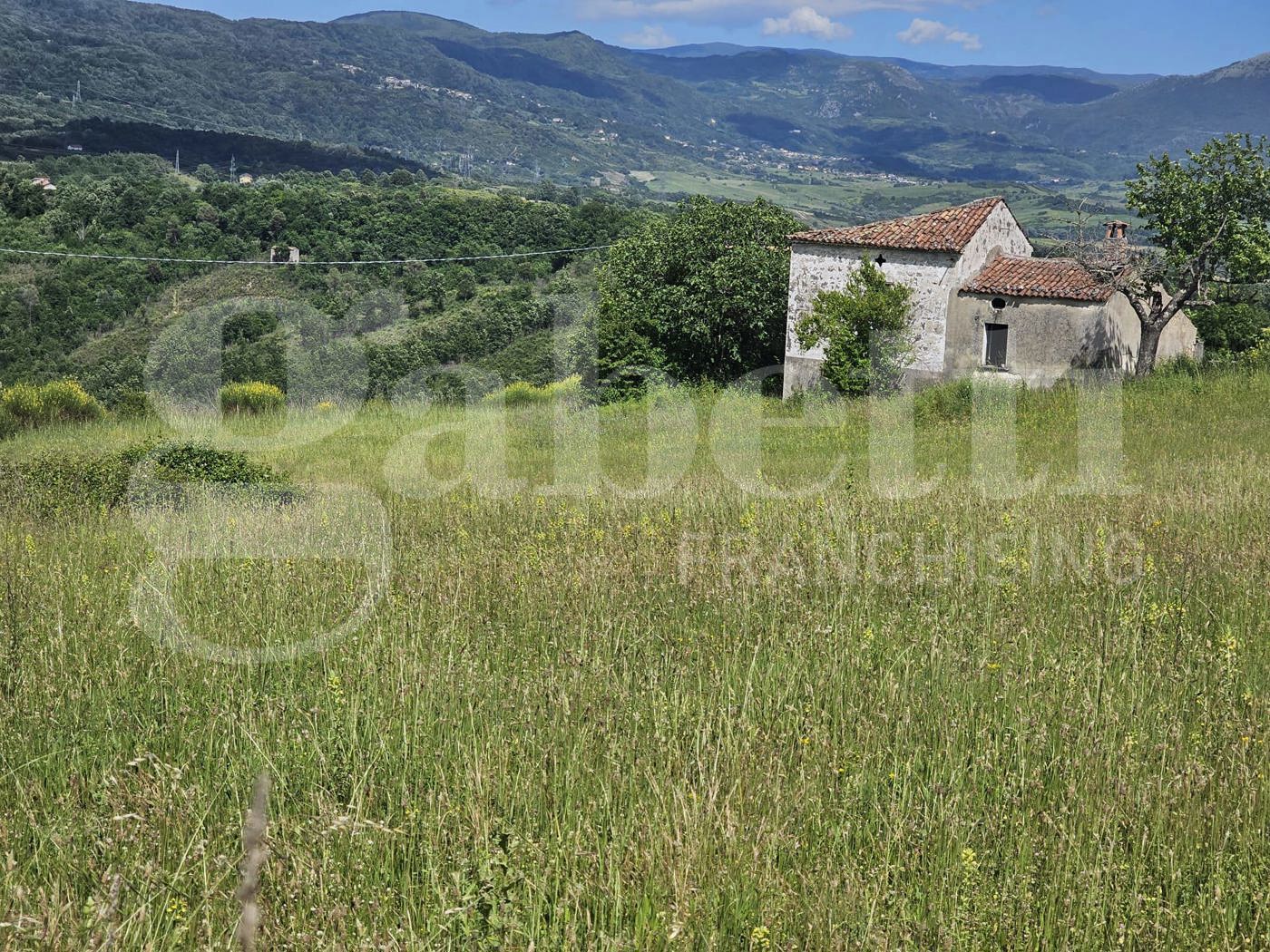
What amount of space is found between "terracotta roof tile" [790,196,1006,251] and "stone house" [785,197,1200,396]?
30 mm

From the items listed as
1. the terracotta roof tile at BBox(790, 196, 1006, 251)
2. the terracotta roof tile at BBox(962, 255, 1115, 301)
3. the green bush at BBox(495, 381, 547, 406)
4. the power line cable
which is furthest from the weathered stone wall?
the power line cable

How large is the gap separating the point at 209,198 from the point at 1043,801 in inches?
2581

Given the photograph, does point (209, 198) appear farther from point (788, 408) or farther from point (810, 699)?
point (810, 699)

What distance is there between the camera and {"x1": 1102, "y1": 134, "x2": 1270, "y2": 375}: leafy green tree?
23.9m

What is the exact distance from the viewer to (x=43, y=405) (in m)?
21.3

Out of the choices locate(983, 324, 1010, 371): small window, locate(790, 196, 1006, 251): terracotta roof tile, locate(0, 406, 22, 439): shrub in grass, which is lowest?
locate(0, 406, 22, 439): shrub in grass

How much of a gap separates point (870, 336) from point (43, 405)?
17790 mm

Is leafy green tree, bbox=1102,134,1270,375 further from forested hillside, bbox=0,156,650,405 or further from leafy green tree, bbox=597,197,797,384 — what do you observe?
forested hillside, bbox=0,156,650,405

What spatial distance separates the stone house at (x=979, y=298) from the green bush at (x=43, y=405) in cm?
1587

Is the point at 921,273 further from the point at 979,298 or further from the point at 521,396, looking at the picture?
the point at 521,396

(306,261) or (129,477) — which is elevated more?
(306,261)

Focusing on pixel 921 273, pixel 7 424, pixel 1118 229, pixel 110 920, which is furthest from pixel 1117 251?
pixel 110 920

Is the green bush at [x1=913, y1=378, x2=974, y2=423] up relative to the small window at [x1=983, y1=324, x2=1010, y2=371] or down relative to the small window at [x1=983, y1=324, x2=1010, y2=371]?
down

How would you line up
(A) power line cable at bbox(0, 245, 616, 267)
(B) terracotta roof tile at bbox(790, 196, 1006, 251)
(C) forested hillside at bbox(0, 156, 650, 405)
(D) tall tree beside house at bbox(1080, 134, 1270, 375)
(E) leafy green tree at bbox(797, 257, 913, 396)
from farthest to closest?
(A) power line cable at bbox(0, 245, 616, 267), (C) forested hillside at bbox(0, 156, 650, 405), (B) terracotta roof tile at bbox(790, 196, 1006, 251), (E) leafy green tree at bbox(797, 257, 913, 396), (D) tall tree beside house at bbox(1080, 134, 1270, 375)
